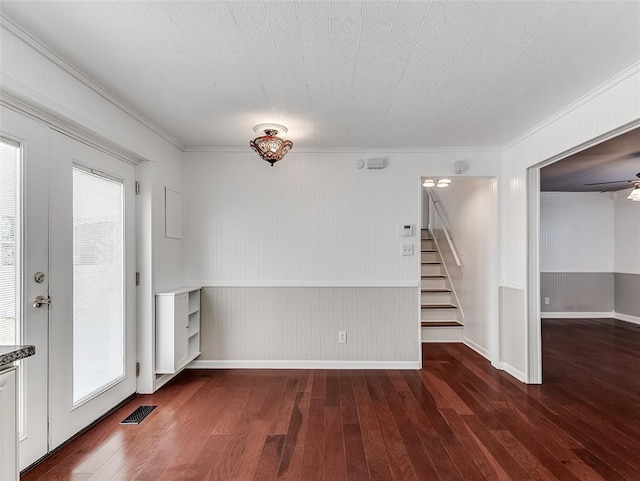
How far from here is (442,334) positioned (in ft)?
15.9

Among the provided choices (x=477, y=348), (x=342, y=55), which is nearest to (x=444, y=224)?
(x=477, y=348)

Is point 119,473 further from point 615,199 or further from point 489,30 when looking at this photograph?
point 615,199

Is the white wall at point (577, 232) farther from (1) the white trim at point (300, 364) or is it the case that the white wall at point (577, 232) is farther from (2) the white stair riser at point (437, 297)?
(1) the white trim at point (300, 364)

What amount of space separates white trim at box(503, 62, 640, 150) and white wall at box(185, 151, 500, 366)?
54cm

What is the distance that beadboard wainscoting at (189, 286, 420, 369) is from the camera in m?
3.81

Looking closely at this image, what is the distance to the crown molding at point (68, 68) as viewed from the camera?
174 cm

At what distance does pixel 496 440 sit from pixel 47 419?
2916 mm

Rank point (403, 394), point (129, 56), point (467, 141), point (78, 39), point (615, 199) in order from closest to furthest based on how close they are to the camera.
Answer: point (78, 39), point (129, 56), point (403, 394), point (467, 141), point (615, 199)

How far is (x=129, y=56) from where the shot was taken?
2.03 m

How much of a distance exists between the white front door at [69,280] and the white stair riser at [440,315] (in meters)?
3.78

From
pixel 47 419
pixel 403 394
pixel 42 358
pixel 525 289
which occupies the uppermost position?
pixel 525 289

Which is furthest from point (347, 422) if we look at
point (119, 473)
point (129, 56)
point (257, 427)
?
point (129, 56)

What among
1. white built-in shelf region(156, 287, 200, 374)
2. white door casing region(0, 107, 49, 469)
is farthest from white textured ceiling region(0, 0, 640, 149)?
white built-in shelf region(156, 287, 200, 374)

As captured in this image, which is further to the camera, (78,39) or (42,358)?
(42,358)
